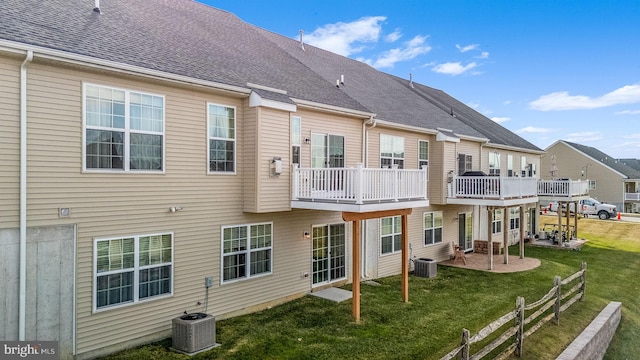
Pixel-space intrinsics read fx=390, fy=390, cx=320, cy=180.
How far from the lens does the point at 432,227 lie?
17.8 metres

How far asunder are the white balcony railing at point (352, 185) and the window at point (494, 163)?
12.4 metres

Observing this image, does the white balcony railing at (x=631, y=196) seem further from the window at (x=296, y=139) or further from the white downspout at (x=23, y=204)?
the white downspout at (x=23, y=204)

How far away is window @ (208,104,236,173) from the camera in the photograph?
32.0ft

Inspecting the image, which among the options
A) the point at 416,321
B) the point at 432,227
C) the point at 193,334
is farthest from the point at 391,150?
the point at 193,334

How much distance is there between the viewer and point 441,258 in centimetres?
1834

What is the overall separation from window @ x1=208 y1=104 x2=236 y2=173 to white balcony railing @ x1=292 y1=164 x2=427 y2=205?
1819 mm

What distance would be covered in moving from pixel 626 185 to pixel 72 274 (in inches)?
2304

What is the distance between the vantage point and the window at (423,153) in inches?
677

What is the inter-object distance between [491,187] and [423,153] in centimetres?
316

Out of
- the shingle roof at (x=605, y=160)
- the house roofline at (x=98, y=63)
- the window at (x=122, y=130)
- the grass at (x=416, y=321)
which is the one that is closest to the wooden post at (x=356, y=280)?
the grass at (x=416, y=321)

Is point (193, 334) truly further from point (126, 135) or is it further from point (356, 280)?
point (126, 135)

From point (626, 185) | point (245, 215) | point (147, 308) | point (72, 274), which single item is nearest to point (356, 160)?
point (245, 215)

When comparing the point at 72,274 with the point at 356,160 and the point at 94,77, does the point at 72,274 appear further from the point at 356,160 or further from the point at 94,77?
the point at 356,160

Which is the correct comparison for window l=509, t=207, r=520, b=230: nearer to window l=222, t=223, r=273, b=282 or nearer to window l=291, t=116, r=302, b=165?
window l=291, t=116, r=302, b=165
